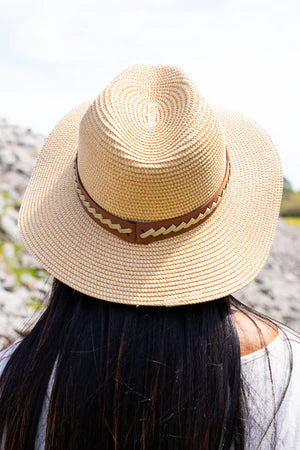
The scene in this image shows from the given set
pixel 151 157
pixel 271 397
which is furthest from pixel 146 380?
pixel 151 157

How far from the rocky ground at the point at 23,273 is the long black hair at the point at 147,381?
1182 mm

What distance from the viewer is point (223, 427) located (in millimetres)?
979

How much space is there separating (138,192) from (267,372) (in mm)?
426

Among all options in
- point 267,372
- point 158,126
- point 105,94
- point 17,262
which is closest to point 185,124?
point 158,126

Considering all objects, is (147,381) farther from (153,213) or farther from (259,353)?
(153,213)

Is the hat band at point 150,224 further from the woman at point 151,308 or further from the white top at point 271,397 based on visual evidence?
the white top at point 271,397

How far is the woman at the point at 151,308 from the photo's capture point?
962mm

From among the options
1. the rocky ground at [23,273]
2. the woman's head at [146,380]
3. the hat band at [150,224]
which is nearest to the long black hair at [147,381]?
the woman's head at [146,380]

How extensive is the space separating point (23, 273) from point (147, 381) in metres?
4.66

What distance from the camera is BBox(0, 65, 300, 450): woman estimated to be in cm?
96

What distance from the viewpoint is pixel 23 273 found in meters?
5.42

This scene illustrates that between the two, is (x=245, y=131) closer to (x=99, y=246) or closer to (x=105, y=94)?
(x=105, y=94)

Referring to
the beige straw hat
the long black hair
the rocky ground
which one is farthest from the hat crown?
the rocky ground

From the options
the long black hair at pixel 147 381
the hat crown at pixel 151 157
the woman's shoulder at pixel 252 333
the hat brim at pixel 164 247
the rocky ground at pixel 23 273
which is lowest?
the rocky ground at pixel 23 273
